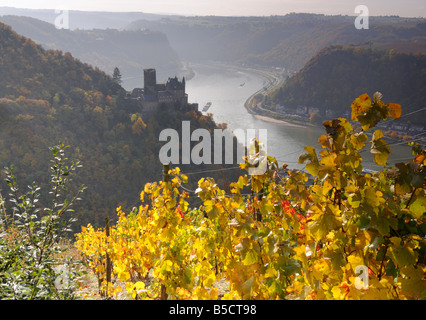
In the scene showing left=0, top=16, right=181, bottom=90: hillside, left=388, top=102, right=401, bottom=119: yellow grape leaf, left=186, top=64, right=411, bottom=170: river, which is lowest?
left=186, top=64, right=411, bottom=170: river

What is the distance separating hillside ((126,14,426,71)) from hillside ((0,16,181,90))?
20.1 meters

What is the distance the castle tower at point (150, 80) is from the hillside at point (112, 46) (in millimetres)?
50126

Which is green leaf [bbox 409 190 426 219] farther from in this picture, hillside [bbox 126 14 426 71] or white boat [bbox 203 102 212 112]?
hillside [bbox 126 14 426 71]

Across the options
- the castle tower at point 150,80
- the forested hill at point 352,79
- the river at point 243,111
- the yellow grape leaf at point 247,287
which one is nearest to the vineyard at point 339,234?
the yellow grape leaf at point 247,287

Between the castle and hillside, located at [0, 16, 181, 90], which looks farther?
hillside, located at [0, 16, 181, 90]

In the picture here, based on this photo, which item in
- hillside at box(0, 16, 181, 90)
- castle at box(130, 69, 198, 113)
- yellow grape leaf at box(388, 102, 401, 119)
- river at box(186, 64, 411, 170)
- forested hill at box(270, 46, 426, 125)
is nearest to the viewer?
yellow grape leaf at box(388, 102, 401, 119)

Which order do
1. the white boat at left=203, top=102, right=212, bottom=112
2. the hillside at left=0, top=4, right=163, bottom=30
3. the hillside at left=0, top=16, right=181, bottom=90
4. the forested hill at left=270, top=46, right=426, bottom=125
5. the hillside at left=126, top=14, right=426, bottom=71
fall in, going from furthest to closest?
the hillside at left=0, top=4, right=163, bottom=30 → the hillside at left=0, top=16, right=181, bottom=90 → the hillside at left=126, top=14, right=426, bottom=71 → the white boat at left=203, top=102, right=212, bottom=112 → the forested hill at left=270, top=46, right=426, bottom=125

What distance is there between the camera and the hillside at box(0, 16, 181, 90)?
9319 cm

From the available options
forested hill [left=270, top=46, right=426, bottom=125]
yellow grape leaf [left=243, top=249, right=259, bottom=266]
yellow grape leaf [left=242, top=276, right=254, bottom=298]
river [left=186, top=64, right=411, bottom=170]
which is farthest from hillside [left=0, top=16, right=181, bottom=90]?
yellow grape leaf [left=242, top=276, right=254, bottom=298]

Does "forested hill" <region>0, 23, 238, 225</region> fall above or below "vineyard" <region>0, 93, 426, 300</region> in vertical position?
below

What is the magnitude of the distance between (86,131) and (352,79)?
4706 centimetres

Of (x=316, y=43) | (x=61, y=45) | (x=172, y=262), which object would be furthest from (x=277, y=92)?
(x=172, y=262)

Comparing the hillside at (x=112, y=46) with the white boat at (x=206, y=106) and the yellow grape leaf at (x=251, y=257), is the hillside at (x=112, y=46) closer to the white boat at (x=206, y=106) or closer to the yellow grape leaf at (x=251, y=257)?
the white boat at (x=206, y=106)
